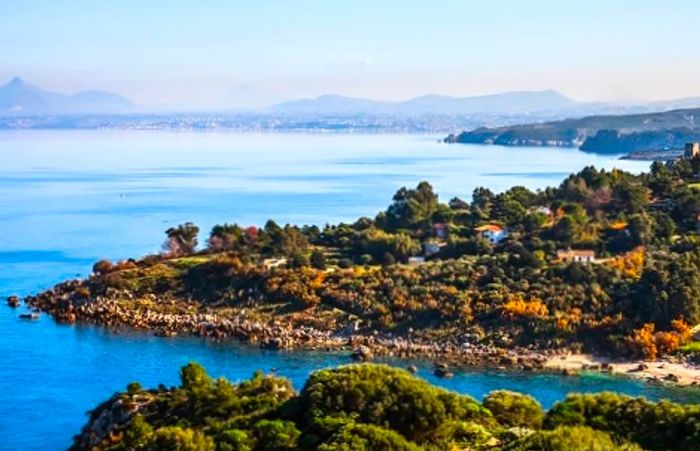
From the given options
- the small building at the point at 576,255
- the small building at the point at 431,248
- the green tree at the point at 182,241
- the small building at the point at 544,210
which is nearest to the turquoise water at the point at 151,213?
the green tree at the point at 182,241

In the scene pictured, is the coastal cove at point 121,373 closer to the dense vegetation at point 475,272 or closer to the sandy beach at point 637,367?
the sandy beach at point 637,367

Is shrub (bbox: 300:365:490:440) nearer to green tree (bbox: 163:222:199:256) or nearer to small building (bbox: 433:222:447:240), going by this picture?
small building (bbox: 433:222:447:240)

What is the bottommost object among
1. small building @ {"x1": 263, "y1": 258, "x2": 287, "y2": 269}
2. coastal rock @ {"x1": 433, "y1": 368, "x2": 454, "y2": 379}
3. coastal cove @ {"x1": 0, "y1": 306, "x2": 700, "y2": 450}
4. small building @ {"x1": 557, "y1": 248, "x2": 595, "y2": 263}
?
coastal cove @ {"x1": 0, "y1": 306, "x2": 700, "y2": 450}

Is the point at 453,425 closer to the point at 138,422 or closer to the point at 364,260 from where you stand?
the point at 138,422

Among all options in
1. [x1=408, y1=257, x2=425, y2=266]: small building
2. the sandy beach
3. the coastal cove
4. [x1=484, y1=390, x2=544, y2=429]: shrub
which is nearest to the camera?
[x1=484, y1=390, x2=544, y2=429]: shrub

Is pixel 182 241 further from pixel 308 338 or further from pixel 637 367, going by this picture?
pixel 637 367

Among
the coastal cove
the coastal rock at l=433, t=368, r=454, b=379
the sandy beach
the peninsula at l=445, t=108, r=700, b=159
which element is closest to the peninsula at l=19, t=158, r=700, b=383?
the sandy beach
